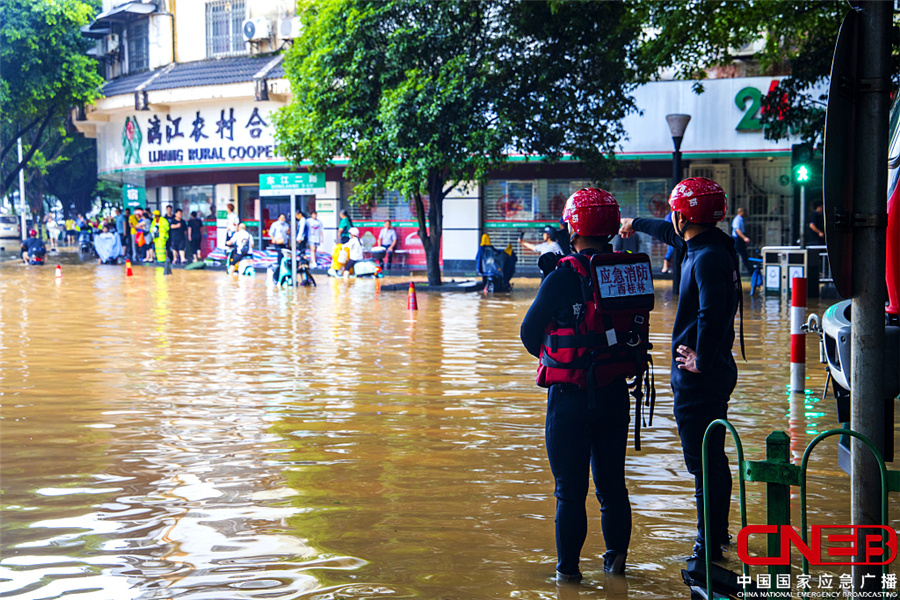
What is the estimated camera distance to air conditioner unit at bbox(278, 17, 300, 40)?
32.7m

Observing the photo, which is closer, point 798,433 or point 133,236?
point 798,433

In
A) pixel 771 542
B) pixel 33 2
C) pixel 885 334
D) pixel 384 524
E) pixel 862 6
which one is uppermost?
pixel 33 2

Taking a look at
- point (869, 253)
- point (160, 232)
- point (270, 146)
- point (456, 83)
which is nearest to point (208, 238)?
point (270, 146)

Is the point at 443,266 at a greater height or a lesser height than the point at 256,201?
lesser

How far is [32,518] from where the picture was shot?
18.3 ft

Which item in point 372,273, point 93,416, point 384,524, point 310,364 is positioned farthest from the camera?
point 372,273

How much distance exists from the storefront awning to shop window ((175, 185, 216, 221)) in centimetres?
665

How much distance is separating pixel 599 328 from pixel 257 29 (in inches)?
1241

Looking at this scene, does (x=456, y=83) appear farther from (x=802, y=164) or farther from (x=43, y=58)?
(x=43, y=58)

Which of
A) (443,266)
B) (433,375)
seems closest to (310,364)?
(433,375)

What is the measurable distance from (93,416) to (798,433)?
5.69 m

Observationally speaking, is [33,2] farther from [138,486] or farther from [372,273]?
[138,486]

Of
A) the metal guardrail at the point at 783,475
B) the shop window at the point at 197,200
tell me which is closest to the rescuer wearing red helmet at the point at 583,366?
the metal guardrail at the point at 783,475

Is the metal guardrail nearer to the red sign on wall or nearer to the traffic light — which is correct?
the traffic light
